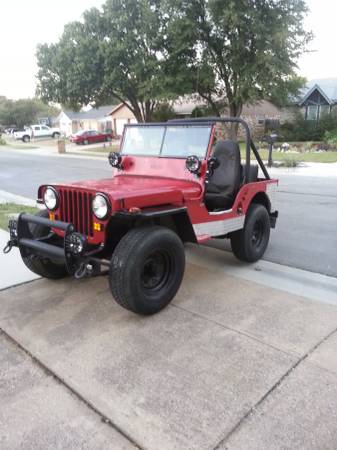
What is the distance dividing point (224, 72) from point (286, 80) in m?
3.36

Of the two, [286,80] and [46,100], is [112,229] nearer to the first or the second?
[286,80]

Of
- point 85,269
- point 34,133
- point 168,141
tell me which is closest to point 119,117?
point 34,133

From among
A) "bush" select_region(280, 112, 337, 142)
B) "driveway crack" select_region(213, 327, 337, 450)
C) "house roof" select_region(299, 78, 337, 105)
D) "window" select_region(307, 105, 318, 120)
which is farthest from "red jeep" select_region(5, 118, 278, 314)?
"window" select_region(307, 105, 318, 120)

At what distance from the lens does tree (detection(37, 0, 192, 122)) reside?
21391 mm

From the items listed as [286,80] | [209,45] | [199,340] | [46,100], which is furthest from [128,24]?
[199,340]

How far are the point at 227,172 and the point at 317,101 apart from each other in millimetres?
30467

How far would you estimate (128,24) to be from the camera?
74.6 feet

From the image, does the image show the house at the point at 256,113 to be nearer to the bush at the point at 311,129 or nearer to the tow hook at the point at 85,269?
the bush at the point at 311,129

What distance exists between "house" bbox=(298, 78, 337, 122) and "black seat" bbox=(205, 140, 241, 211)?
28.5m

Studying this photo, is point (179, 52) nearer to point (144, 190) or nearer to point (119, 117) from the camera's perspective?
point (144, 190)

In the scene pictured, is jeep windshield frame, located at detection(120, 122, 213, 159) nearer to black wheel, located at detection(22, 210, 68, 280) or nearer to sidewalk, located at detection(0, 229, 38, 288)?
black wheel, located at detection(22, 210, 68, 280)

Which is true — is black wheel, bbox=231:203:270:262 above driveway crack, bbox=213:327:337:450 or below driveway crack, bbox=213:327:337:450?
above

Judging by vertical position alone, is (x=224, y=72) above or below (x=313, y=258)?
above

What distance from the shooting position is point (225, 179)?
4.55 meters
